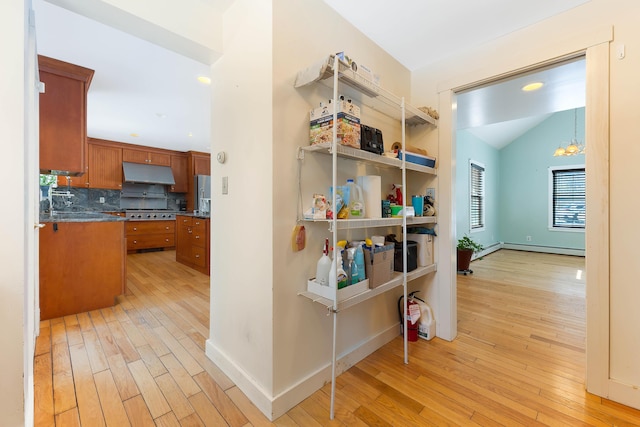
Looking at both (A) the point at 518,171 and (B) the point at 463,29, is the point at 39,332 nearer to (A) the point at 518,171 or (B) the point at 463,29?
(B) the point at 463,29

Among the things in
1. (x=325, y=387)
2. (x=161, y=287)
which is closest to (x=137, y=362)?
(x=325, y=387)

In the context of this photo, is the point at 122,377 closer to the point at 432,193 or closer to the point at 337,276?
the point at 337,276

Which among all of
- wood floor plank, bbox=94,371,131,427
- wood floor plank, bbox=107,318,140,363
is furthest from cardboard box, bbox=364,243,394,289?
wood floor plank, bbox=107,318,140,363

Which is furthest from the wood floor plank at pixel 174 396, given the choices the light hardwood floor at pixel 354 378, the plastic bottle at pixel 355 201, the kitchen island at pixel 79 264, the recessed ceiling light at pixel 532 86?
the recessed ceiling light at pixel 532 86

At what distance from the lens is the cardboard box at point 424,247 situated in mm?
2135

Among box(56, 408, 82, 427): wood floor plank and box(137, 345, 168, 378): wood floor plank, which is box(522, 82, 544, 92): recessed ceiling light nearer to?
box(137, 345, 168, 378): wood floor plank

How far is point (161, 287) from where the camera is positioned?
11.4ft

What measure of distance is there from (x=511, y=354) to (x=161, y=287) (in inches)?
150

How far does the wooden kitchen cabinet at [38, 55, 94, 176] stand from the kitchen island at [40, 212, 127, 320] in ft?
1.85

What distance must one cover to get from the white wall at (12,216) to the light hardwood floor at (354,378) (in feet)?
1.53

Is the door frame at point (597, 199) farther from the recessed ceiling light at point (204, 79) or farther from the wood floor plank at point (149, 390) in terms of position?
the recessed ceiling light at point (204, 79)

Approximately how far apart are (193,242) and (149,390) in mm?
3118

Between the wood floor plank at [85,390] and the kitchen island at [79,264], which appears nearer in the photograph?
the wood floor plank at [85,390]

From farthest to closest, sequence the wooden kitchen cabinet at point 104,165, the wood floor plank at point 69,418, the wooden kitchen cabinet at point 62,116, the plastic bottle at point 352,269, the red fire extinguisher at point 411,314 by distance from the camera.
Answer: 1. the wooden kitchen cabinet at point 104,165
2. the wooden kitchen cabinet at point 62,116
3. the red fire extinguisher at point 411,314
4. the plastic bottle at point 352,269
5. the wood floor plank at point 69,418
